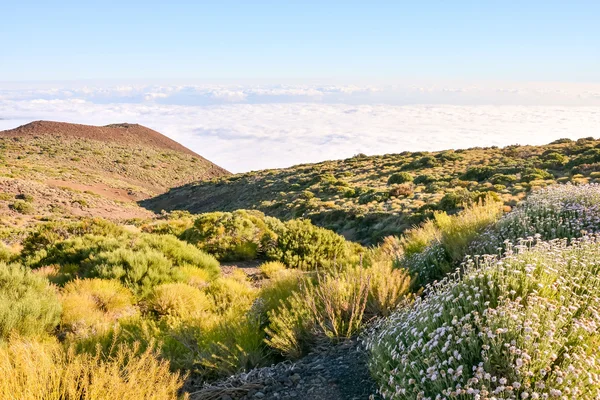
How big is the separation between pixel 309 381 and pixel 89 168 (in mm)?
68149

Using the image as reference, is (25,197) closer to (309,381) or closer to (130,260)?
(130,260)

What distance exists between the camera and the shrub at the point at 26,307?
5.95m

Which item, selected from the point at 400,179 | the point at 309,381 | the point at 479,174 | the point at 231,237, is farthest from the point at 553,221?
the point at 400,179

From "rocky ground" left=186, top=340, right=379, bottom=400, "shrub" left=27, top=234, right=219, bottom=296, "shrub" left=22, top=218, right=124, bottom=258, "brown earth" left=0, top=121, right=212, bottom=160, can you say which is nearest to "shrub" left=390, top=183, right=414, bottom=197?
"shrub" left=22, top=218, right=124, bottom=258

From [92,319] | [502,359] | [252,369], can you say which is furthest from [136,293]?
[502,359]

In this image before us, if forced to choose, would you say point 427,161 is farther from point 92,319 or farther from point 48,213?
point 92,319

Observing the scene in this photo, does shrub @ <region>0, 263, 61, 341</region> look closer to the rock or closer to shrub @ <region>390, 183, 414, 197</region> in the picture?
the rock

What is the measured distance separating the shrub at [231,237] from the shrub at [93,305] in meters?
4.98

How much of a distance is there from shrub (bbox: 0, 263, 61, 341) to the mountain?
25.7 meters

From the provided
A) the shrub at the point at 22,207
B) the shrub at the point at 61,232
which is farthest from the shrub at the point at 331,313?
the shrub at the point at 22,207

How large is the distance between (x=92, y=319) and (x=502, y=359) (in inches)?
239

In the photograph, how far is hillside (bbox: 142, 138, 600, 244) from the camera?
867 inches

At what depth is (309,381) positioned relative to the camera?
4.11 m

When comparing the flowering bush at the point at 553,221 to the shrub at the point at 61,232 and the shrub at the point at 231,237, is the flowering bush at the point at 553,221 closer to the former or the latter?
the shrub at the point at 231,237
